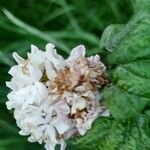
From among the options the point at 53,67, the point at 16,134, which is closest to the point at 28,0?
the point at 16,134

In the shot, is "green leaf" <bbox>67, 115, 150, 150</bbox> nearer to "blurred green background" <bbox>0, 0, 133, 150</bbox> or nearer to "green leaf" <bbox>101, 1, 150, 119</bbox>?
"green leaf" <bbox>101, 1, 150, 119</bbox>

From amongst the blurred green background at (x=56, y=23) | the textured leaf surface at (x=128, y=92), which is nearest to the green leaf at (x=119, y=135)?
the textured leaf surface at (x=128, y=92)

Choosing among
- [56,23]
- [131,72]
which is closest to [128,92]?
[131,72]

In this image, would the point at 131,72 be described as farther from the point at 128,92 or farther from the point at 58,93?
the point at 58,93

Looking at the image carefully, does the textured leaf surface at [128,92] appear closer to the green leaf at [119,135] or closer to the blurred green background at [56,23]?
the green leaf at [119,135]

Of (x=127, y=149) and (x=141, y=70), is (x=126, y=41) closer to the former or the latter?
(x=141, y=70)
